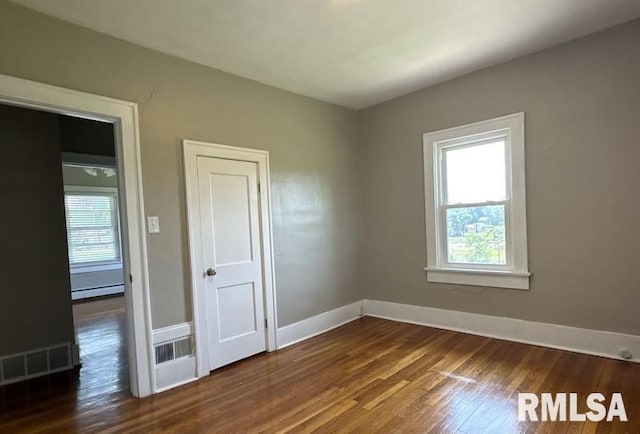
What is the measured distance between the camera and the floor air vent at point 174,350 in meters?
2.81

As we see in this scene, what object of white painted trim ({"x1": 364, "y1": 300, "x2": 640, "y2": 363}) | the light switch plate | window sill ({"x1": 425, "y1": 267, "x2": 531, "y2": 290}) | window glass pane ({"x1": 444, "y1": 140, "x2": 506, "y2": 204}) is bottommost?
white painted trim ({"x1": 364, "y1": 300, "x2": 640, "y2": 363})

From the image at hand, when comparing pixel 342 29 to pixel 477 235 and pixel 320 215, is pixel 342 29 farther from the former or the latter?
pixel 477 235

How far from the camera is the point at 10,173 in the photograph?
3.16m

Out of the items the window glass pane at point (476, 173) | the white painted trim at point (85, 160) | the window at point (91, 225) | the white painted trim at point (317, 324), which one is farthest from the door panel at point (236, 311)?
Answer: the window at point (91, 225)

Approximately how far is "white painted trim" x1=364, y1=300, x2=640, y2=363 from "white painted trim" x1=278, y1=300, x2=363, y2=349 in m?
0.33

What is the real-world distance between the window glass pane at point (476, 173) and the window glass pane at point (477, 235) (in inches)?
5.4

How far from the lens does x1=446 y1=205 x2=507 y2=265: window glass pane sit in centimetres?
362

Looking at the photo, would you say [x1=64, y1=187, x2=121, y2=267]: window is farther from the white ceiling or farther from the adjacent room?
→ the white ceiling

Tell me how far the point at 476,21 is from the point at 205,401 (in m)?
3.53

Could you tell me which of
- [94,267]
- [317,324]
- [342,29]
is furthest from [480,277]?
[94,267]

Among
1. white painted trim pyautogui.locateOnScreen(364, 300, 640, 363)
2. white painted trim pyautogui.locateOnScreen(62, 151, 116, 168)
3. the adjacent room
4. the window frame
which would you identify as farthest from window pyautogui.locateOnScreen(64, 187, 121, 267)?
white painted trim pyautogui.locateOnScreen(364, 300, 640, 363)

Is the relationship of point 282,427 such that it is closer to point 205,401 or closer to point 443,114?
point 205,401

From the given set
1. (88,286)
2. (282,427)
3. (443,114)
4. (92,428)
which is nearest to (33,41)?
(92,428)

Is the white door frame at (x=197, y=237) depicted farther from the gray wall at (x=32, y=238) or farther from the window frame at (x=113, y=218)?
A: the window frame at (x=113, y=218)
